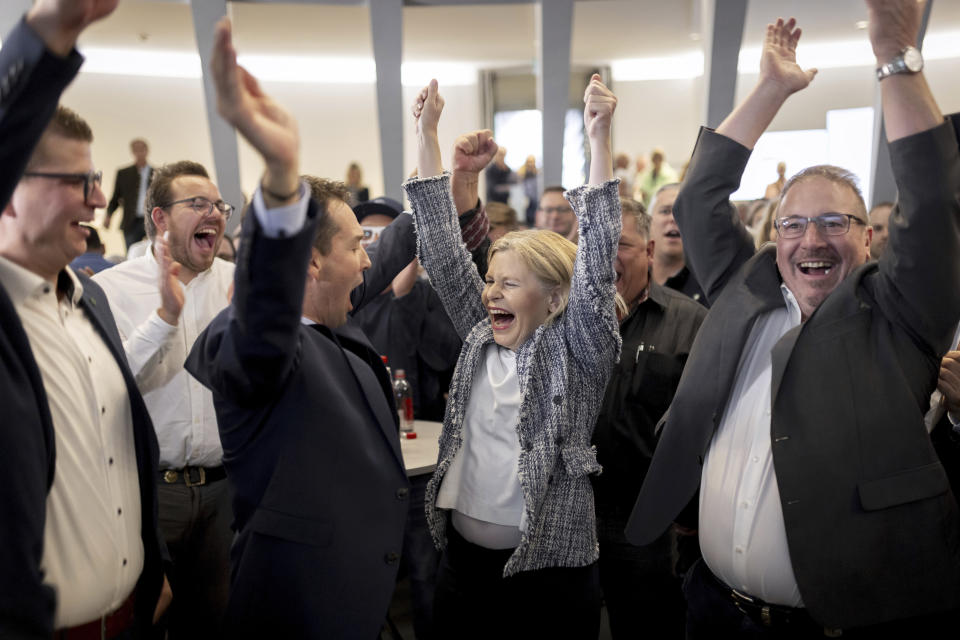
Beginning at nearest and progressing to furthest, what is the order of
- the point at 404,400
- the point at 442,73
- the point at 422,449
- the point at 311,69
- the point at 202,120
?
the point at 422,449 < the point at 404,400 < the point at 202,120 < the point at 311,69 < the point at 442,73

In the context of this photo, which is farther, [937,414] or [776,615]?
[937,414]

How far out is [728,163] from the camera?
78.0 inches

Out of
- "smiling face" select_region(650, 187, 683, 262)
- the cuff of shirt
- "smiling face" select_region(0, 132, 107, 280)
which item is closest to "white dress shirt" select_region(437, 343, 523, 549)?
the cuff of shirt

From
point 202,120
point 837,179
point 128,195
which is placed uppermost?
point 202,120

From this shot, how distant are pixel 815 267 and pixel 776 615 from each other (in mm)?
852

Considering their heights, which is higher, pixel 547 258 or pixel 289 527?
pixel 547 258

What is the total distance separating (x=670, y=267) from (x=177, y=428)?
246 cm

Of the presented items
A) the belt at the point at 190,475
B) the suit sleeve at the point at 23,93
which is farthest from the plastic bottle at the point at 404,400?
the suit sleeve at the point at 23,93

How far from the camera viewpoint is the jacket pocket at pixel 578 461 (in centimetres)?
204

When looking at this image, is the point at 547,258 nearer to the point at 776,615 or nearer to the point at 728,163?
the point at 728,163

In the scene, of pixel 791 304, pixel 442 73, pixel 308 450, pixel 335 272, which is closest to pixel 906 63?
pixel 791 304

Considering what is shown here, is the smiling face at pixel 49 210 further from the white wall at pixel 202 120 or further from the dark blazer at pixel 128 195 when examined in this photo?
the white wall at pixel 202 120

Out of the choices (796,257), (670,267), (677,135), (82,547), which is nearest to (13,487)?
(82,547)

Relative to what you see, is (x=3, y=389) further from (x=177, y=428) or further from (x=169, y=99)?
(x=169, y=99)
